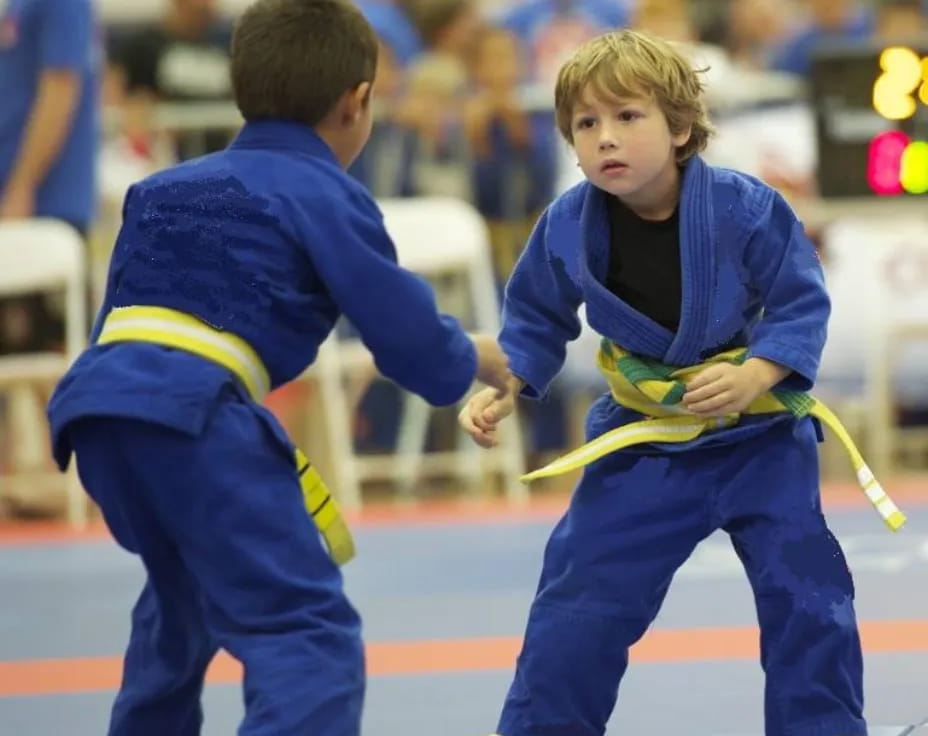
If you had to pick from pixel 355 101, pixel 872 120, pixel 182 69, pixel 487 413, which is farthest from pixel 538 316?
pixel 182 69

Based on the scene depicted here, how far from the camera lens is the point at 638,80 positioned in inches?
119

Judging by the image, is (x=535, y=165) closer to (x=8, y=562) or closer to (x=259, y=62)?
(x=8, y=562)

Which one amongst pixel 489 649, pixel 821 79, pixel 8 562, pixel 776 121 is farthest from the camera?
pixel 776 121

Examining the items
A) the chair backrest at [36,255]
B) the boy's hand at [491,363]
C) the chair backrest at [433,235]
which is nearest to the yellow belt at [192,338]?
the boy's hand at [491,363]

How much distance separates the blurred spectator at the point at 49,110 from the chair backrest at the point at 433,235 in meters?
1.12

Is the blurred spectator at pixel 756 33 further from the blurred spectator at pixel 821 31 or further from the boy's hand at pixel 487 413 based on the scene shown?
the boy's hand at pixel 487 413

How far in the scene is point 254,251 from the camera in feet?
9.05

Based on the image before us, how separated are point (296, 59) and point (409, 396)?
5709 mm

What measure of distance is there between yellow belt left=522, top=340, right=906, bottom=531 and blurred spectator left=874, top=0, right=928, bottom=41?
18.0 ft

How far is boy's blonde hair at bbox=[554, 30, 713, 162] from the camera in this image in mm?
3025

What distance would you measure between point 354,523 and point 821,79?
2601 mm

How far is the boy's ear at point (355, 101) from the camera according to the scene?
2912mm

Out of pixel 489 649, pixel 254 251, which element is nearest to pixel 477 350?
pixel 254 251

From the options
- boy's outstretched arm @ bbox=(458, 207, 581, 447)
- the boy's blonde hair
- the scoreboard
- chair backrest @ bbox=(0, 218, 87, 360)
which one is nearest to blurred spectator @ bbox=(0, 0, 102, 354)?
chair backrest @ bbox=(0, 218, 87, 360)
